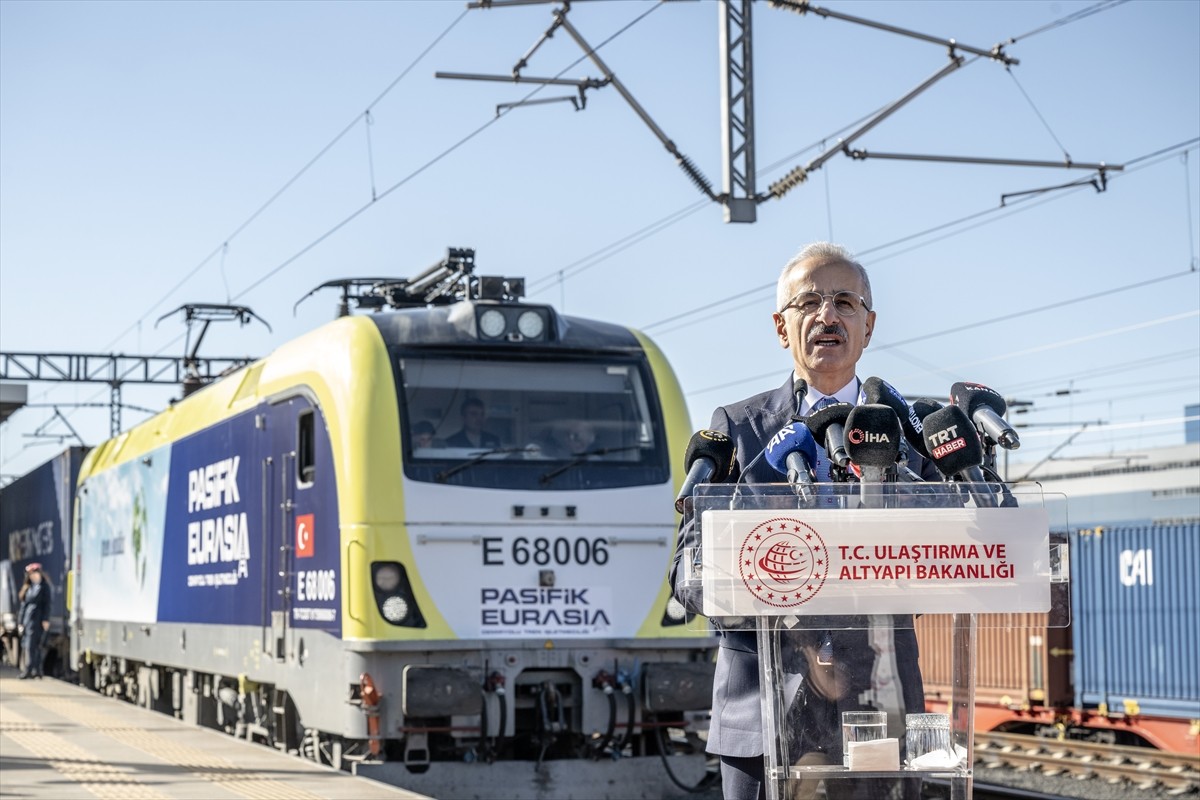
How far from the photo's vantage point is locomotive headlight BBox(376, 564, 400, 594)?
9164 millimetres

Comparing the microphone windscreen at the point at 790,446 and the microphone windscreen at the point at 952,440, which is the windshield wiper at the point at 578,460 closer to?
the microphone windscreen at the point at 790,446

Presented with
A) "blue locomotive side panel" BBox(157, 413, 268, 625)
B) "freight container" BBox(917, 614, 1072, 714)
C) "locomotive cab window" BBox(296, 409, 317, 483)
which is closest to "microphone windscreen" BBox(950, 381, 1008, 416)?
"locomotive cab window" BBox(296, 409, 317, 483)

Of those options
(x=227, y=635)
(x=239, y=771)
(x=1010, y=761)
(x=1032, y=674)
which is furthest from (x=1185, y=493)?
(x=239, y=771)

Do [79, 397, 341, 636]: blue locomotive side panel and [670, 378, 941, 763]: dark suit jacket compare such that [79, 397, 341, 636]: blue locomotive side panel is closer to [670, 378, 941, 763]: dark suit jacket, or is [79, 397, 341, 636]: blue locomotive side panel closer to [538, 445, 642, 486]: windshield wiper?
[538, 445, 642, 486]: windshield wiper

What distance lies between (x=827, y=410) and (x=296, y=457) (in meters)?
7.95

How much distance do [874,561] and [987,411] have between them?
0.35 meters

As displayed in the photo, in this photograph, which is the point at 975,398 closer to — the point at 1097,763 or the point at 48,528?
the point at 1097,763

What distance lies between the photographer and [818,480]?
2.87 metres

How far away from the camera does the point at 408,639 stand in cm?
913

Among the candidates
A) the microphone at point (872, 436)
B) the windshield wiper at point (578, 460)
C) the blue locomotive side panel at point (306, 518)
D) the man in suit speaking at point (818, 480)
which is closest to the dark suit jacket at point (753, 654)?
the man in suit speaking at point (818, 480)

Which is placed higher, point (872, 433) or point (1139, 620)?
point (872, 433)

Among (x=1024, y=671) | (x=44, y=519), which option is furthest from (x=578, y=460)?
(x=44, y=519)

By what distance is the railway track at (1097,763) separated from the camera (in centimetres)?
1426

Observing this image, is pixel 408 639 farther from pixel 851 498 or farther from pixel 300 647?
pixel 851 498
